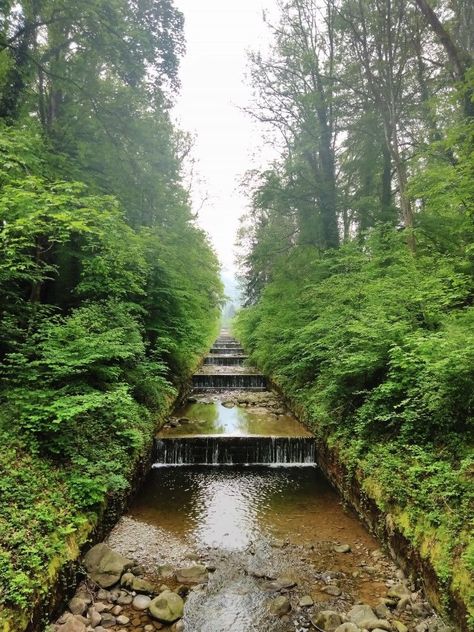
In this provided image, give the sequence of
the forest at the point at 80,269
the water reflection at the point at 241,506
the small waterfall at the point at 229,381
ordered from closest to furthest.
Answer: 1. the forest at the point at 80,269
2. the water reflection at the point at 241,506
3. the small waterfall at the point at 229,381

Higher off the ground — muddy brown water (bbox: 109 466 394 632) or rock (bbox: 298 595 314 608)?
rock (bbox: 298 595 314 608)

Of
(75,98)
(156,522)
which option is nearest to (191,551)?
(156,522)

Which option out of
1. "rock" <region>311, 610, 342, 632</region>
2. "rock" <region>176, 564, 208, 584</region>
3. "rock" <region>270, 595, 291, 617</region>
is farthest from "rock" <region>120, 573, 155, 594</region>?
"rock" <region>311, 610, 342, 632</region>

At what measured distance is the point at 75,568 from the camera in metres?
4.23

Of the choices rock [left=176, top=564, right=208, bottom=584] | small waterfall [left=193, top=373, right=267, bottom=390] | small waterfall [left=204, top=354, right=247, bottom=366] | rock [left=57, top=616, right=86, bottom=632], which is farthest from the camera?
small waterfall [left=204, top=354, right=247, bottom=366]

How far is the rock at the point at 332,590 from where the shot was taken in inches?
169

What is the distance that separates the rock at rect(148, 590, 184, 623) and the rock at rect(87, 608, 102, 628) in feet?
1.75

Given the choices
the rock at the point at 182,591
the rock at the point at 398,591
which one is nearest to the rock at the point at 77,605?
the rock at the point at 182,591

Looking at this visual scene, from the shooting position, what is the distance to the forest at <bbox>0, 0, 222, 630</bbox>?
15.4ft

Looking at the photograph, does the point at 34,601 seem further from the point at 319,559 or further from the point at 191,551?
the point at 319,559

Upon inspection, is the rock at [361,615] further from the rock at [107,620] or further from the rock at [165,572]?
the rock at [107,620]

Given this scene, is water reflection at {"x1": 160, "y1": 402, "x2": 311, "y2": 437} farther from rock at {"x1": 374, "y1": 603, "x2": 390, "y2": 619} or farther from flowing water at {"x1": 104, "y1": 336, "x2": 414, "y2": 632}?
rock at {"x1": 374, "y1": 603, "x2": 390, "y2": 619}

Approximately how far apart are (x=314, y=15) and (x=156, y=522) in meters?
18.9

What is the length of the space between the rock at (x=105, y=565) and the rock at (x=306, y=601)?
2191mm
